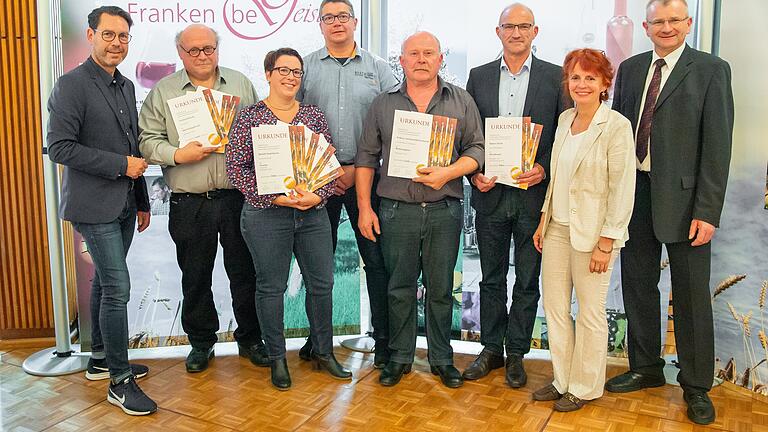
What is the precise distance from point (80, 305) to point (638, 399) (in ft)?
10.6

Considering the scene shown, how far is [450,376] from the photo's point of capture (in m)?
3.52

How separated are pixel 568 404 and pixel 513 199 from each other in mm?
1062

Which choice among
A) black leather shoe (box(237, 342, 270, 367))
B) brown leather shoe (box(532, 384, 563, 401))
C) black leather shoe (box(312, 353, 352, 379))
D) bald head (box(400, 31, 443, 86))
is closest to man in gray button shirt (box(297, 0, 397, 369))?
bald head (box(400, 31, 443, 86))

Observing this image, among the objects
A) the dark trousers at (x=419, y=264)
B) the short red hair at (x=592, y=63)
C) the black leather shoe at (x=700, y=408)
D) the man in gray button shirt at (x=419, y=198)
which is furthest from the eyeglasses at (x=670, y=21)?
the black leather shoe at (x=700, y=408)

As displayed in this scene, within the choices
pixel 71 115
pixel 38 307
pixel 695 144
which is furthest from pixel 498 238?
pixel 38 307

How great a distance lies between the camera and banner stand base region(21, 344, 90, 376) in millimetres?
3756

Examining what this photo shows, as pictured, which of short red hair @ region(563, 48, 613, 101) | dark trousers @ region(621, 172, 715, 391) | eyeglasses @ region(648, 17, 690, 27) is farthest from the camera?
dark trousers @ region(621, 172, 715, 391)

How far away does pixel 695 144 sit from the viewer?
306cm

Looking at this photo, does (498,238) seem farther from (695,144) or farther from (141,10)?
(141,10)

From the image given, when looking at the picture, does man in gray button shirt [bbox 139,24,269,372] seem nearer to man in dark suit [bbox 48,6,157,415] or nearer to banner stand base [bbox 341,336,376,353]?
man in dark suit [bbox 48,6,157,415]

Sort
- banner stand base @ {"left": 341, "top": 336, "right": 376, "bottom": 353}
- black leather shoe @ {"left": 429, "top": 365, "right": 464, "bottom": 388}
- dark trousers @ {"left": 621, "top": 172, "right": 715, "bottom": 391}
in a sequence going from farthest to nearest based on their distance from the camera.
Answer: banner stand base @ {"left": 341, "top": 336, "right": 376, "bottom": 353}, black leather shoe @ {"left": 429, "top": 365, "right": 464, "bottom": 388}, dark trousers @ {"left": 621, "top": 172, "right": 715, "bottom": 391}

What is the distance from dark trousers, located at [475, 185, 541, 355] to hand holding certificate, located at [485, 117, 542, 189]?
13 cm

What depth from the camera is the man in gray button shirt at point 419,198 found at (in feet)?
10.8

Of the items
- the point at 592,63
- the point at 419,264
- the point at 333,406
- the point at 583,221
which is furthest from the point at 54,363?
the point at 592,63
